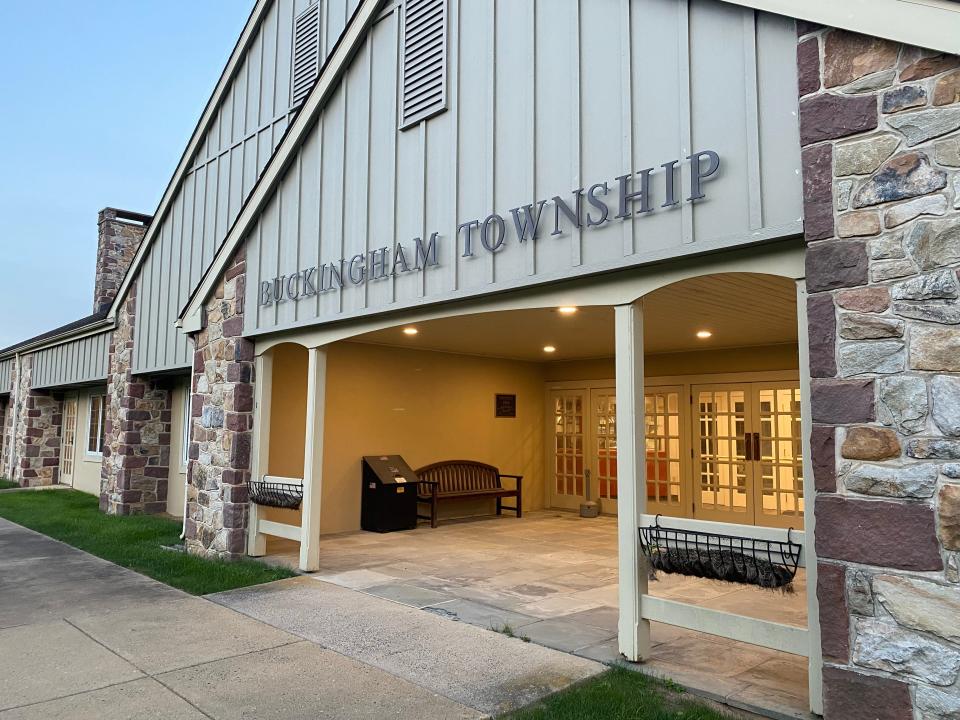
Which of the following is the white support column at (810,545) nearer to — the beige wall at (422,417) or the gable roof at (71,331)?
the beige wall at (422,417)

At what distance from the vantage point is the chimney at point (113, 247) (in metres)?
15.1

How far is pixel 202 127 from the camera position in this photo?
1154 centimetres

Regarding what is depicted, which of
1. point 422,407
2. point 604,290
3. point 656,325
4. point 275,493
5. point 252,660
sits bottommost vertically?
point 252,660

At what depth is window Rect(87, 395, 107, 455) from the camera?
14.0 metres

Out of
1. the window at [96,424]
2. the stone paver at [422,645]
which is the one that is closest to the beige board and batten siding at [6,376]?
the window at [96,424]

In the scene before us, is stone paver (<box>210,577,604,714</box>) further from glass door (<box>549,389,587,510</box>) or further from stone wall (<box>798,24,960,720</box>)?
glass door (<box>549,389,587,510</box>)

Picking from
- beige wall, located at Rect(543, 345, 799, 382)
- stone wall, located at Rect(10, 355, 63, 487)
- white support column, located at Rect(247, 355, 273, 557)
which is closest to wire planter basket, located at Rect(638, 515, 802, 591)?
white support column, located at Rect(247, 355, 273, 557)

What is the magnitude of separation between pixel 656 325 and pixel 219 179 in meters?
7.15

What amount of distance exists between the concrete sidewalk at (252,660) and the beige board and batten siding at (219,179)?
16.9 ft

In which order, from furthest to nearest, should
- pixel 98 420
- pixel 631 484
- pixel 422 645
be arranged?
pixel 98 420 < pixel 422 645 < pixel 631 484

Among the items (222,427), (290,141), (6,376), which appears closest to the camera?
(290,141)

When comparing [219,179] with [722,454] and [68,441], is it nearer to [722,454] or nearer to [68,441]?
[722,454]

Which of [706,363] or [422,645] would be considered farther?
[706,363]

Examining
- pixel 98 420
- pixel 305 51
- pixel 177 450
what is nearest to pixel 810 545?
pixel 305 51
